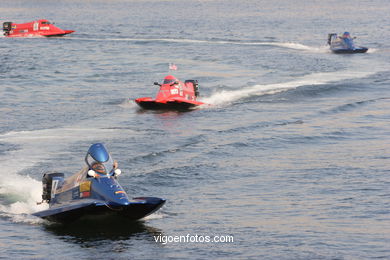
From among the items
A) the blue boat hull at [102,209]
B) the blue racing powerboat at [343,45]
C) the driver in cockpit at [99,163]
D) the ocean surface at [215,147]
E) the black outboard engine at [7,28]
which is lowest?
the ocean surface at [215,147]

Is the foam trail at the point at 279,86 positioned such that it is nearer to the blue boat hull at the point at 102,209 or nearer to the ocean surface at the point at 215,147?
the ocean surface at the point at 215,147

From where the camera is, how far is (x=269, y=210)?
85.0ft

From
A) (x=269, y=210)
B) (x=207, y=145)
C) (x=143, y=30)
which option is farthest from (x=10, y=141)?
(x=143, y=30)

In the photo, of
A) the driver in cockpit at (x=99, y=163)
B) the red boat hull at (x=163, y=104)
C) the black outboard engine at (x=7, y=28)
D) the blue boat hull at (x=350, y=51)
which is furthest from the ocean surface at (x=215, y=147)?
the black outboard engine at (x=7, y=28)

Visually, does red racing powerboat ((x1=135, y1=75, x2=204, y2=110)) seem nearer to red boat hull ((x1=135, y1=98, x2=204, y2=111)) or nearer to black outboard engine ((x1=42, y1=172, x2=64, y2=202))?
red boat hull ((x1=135, y1=98, x2=204, y2=111))

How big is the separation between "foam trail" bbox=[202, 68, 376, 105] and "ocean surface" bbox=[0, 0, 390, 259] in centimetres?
13

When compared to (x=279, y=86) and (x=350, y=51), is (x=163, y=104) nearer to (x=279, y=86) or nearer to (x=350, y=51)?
(x=279, y=86)

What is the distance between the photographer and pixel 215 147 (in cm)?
3538

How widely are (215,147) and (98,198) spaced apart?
13258 mm

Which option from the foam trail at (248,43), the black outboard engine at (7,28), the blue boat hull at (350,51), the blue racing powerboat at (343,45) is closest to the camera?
the blue boat hull at (350,51)

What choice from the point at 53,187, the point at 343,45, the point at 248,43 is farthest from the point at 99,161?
the point at 248,43

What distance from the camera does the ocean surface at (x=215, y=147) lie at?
23062 millimetres

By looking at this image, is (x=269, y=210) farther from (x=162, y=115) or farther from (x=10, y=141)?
(x=162, y=115)

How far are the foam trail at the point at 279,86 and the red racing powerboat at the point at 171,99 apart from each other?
2.66m
